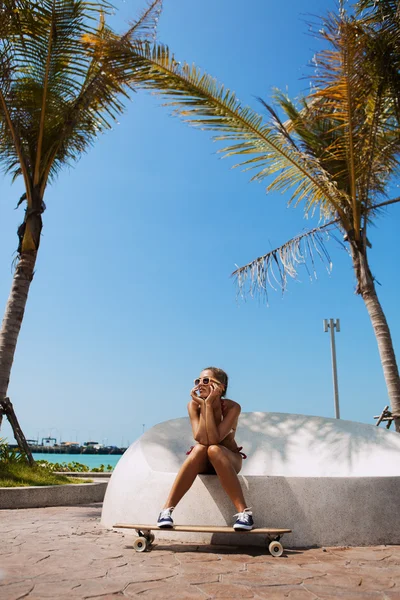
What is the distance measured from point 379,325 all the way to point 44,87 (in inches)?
264

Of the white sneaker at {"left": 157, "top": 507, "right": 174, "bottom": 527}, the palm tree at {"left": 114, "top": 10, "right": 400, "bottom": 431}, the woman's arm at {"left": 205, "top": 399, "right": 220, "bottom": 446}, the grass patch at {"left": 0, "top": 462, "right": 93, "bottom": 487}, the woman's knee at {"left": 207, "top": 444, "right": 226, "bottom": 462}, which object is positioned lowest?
the grass patch at {"left": 0, "top": 462, "right": 93, "bottom": 487}

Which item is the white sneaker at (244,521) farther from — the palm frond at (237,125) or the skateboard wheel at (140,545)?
the palm frond at (237,125)

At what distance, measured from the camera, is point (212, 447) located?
377cm

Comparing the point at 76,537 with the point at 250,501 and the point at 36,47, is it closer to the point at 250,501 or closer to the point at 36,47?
the point at 250,501

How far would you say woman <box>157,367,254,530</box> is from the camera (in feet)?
12.0

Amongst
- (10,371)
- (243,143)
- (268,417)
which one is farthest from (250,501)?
(243,143)

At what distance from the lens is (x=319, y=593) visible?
256 centimetres

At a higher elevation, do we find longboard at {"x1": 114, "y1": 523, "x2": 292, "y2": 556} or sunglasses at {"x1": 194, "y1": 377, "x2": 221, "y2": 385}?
sunglasses at {"x1": 194, "y1": 377, "x2": 221, "y2": 385}

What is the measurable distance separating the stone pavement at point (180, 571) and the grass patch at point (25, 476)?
323cm

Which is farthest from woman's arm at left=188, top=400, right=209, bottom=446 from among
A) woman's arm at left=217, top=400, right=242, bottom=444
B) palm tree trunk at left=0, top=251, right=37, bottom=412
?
palm tree trunk at left=0, top=251, right=37, bottom=412

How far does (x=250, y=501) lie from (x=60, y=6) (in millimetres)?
8042

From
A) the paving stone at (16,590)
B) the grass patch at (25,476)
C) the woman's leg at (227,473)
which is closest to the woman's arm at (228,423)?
the woman's leg at (227,473)

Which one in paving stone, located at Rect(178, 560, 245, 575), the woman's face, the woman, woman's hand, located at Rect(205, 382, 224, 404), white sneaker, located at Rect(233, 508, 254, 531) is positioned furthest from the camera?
the woman's face

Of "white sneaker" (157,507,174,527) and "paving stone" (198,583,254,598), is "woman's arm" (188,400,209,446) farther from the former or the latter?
"paving stone" (198,583,254,598)
